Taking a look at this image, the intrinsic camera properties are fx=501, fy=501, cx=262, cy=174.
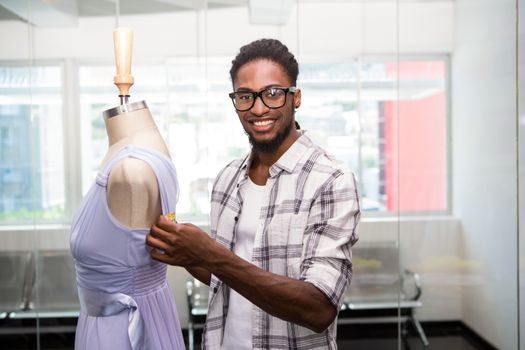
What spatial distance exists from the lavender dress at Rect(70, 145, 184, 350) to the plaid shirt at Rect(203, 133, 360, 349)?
0.19 metres

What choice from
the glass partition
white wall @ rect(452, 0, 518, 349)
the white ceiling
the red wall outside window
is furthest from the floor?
the white ceiling

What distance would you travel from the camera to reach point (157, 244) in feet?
3.72

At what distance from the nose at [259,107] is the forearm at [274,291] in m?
0.40

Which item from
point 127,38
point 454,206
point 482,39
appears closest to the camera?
point 127,38

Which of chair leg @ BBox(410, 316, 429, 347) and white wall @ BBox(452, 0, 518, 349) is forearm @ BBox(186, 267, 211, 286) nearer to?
white wall @ BBox(452, 0, 518, 349)

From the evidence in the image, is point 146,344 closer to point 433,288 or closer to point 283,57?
point 283,57

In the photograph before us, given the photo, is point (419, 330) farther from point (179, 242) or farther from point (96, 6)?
point (96, 6)

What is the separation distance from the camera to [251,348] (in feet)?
4.49

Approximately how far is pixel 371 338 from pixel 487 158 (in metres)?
1.52

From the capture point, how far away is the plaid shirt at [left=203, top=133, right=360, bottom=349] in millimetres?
1289

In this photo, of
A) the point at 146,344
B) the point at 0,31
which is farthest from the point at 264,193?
the point at 0,31

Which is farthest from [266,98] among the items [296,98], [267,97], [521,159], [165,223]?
[521,159]

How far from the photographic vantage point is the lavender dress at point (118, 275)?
1.22 meters

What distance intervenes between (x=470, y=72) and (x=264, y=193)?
255cm
